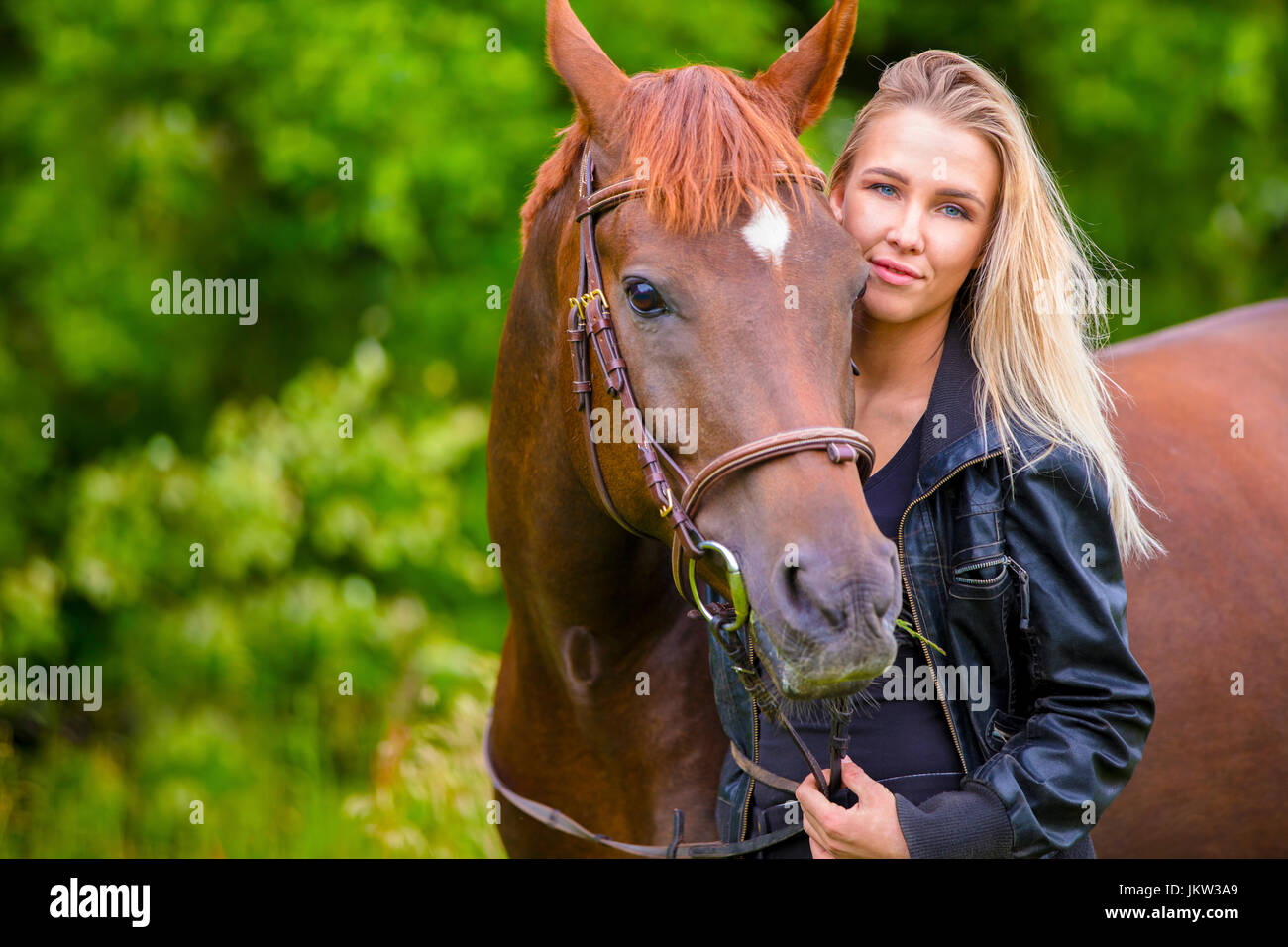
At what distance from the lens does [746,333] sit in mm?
1799

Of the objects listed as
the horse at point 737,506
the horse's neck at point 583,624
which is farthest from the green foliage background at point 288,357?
the horse at point 737,506

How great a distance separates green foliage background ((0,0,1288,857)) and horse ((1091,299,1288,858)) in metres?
2.56

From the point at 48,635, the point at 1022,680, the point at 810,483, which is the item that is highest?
the point at 48,635

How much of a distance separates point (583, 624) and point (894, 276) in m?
0.97

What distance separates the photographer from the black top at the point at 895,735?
1930mm

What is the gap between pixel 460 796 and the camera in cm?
438

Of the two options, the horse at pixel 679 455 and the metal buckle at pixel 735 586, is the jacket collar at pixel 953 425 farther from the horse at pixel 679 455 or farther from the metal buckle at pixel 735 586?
the metal buckle at pixel 735 586

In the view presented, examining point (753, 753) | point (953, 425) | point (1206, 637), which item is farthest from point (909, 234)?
point (1206, 637)

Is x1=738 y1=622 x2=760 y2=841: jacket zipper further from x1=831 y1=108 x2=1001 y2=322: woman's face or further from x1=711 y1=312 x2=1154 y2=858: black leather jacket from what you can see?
x1=831 y1=108 x2=1001 y2=322: woman's face

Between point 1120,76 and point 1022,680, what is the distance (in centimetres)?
524

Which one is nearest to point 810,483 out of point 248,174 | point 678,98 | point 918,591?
point 918,591

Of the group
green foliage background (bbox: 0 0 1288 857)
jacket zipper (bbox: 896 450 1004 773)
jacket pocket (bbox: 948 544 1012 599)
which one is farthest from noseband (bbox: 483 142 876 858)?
green foliage background (bbox: 0 0 1288 857)
